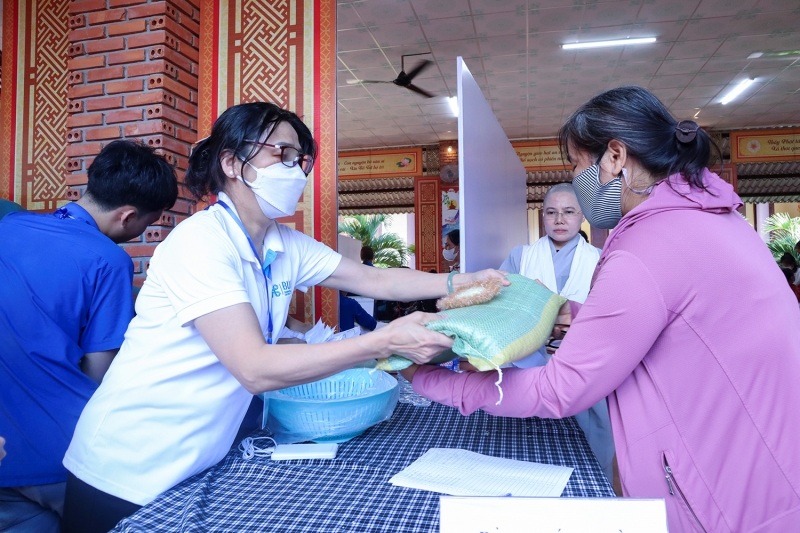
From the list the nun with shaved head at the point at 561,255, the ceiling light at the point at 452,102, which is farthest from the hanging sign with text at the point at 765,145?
the nun with shaved head at the point at 561,255

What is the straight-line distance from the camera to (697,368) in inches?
38.4

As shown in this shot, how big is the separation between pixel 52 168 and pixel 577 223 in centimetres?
329

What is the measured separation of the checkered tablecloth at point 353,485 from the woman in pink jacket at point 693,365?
173 mm

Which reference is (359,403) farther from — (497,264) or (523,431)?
(497,264)

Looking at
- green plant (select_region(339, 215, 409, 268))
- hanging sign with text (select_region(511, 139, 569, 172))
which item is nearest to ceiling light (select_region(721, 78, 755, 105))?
hanging sign with text (select_region(511, 139, 569, 172))

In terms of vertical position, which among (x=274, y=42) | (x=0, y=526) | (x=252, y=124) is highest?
(x=274, y=42)

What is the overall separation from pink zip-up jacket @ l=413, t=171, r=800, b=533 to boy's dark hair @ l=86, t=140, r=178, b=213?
1385mm

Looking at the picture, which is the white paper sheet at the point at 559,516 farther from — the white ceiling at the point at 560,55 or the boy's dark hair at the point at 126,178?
the white ceiling at the point at 560,55

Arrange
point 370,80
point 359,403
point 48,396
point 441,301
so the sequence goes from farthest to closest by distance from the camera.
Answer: point 370,80 → point 48,396 → point 359,403 → point 441,301

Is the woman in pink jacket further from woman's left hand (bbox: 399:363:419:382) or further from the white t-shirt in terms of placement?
the white t-shirt

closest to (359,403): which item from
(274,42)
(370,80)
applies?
(274,42)

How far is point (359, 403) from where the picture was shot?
4.27ft

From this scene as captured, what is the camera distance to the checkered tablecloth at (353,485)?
3.10 ft

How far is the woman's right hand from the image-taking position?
40.3 inches
